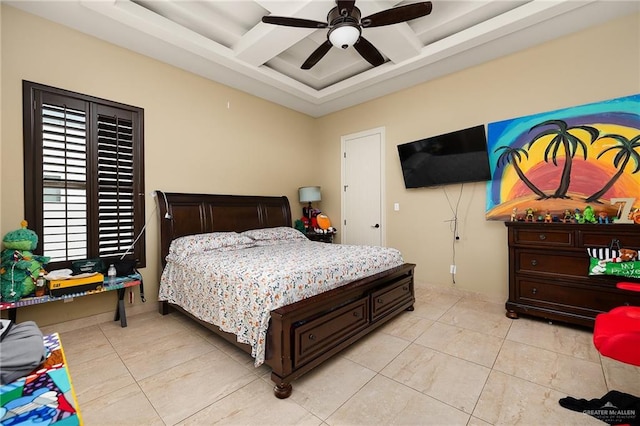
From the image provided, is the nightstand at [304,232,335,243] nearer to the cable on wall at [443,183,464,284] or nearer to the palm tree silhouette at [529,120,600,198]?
the cable on wall at [443,183,464,284]

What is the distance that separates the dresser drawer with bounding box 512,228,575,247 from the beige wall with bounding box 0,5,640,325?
512mm

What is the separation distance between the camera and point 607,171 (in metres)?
2.86

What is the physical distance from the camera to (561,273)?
112 inches

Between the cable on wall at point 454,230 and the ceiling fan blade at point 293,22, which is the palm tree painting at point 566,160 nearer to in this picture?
the cable on wall at point 454,230

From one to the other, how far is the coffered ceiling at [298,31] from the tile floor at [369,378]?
3.10 meters

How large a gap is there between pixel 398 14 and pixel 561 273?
2.90m

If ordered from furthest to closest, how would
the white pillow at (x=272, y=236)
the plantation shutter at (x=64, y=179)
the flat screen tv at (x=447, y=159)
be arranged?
the white pillow at (x=272, y=236)
the flat screen tv at (x=447, y=159)
the plantation shutter at (x=64, y=179)

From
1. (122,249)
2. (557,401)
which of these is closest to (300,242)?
(122,249)

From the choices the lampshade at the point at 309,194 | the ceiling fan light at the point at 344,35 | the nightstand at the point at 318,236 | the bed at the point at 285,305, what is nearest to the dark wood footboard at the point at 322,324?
the bed at the point at 285,305

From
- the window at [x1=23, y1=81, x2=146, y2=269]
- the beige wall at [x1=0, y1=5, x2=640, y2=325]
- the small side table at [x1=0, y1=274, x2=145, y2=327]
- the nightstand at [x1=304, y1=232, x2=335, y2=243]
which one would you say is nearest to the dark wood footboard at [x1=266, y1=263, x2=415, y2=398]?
the beige wall at [x1=0, y1=5, x2=640, y2=325]

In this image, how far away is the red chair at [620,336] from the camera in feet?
4.65

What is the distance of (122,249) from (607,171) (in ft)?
17.2

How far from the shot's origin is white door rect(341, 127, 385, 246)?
186 inches

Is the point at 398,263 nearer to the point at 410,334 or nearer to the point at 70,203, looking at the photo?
the point at 410,334
